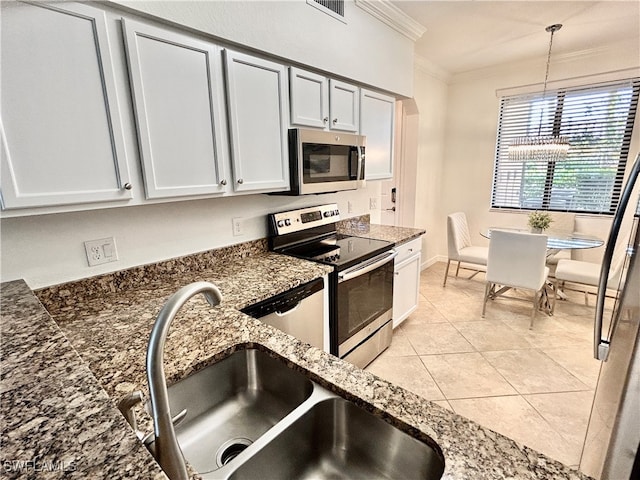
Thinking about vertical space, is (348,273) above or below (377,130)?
below

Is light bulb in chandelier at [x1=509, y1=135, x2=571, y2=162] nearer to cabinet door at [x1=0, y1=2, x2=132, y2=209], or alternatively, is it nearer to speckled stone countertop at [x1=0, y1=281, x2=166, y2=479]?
cabinet door at [x1=0, y1=2, x2=132, y2=209]

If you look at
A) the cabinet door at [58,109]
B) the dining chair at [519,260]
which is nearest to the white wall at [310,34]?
the cabinet door at [58,109]

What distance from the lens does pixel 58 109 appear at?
1.08m

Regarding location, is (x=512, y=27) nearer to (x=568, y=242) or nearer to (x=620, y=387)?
(x=568, y=242)

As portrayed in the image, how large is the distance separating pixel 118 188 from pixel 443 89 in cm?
450

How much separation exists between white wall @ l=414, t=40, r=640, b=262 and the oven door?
2340mm

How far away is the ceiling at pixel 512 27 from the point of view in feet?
8.18

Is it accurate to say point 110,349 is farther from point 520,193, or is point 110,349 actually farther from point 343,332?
point 520,193

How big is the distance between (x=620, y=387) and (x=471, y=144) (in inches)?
164

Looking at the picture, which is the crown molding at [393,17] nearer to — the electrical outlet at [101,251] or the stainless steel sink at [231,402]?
the electrical outlet at [101,251]

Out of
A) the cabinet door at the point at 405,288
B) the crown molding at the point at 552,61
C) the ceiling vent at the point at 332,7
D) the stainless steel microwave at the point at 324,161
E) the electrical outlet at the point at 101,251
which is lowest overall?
the cabinet door at the point at 405,288

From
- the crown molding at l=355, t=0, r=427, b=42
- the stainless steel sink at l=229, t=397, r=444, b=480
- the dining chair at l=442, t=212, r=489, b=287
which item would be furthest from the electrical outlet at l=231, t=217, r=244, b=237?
the dining chair at l=442, t=212, r=489, b=287

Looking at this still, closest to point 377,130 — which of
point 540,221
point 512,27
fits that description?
point 512,27

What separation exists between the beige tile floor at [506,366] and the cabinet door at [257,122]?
1665 millimetres
